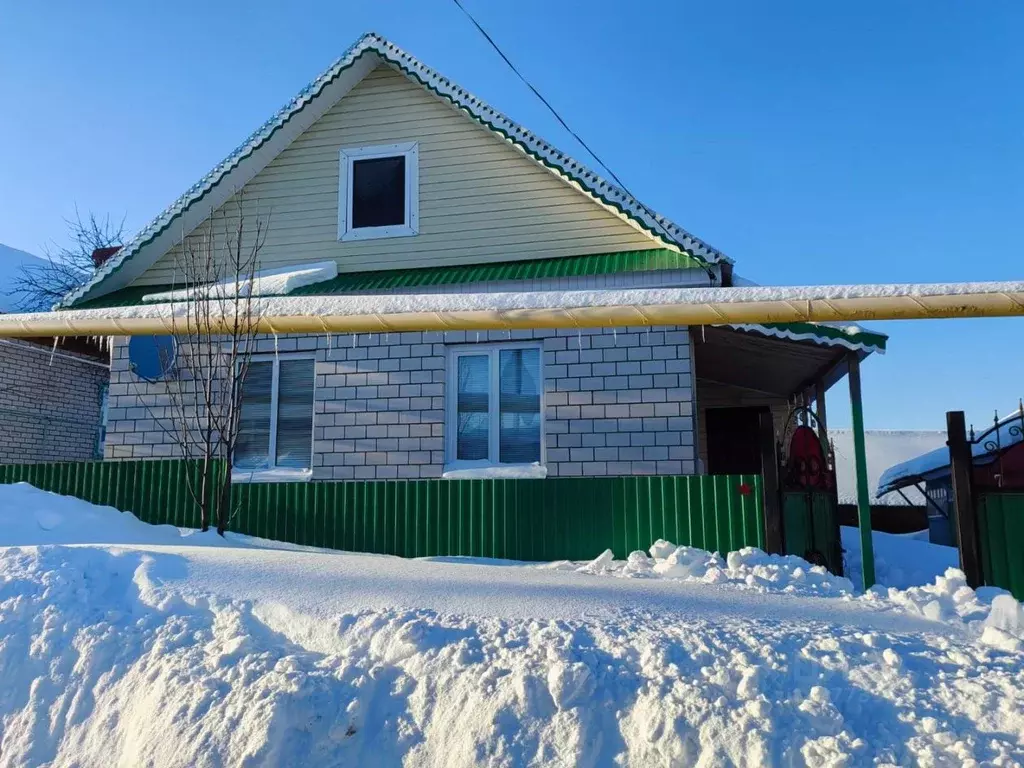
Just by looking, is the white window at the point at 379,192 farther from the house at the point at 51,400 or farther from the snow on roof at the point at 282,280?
the house at the point at 51,400

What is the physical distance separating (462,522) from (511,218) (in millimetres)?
4423

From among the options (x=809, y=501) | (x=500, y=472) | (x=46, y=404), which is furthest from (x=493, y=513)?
(x=46, y=404)

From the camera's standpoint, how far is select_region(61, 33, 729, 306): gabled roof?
36.0 ft

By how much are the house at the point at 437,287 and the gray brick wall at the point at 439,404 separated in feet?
0.07

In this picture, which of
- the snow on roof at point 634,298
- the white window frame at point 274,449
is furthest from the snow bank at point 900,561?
the white window frame at point 274,449

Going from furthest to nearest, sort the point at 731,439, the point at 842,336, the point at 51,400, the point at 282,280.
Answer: the point at 51,400
the point at 731,439
the point at 282,280
the point at 842,336

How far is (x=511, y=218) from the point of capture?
11.2m

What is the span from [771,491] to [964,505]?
153 centimetres

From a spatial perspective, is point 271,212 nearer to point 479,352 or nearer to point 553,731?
point 479,352

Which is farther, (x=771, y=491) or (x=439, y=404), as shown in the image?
(x=439, y=404)

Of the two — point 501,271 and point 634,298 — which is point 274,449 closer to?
point 501,271

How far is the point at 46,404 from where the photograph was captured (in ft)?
54.9

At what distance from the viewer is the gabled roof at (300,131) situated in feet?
36.0

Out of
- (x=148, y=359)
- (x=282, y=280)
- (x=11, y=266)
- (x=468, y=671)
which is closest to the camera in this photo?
(x=468, y=671)
